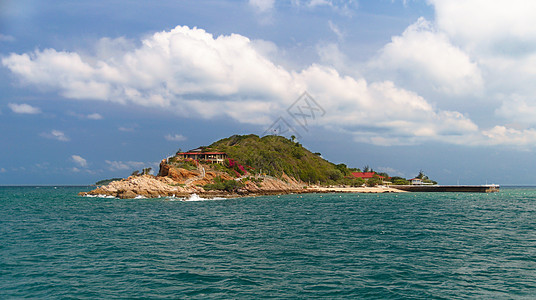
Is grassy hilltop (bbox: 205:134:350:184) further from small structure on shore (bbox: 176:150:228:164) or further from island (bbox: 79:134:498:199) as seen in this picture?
small structure on shore (bbox: 176:150:228:164)

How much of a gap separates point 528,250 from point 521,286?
11.0 m

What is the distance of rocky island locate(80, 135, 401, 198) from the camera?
107312 millimetres

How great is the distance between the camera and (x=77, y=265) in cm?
2234

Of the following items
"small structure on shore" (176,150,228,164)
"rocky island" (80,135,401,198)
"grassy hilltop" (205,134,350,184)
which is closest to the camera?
"rocky island" (80,135,401,198)

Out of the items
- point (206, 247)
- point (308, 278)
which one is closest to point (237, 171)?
point (206, 247)

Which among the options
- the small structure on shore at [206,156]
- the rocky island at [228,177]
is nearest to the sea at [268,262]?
the rocky island at [228,177]

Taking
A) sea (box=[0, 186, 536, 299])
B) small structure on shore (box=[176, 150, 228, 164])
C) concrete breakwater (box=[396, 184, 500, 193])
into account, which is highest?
small structure on shore (box=[176, 150, 228, 164])

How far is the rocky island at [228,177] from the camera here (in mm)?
107312

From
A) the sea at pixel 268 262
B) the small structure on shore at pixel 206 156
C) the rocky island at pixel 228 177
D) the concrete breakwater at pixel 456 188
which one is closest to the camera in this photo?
the sea at pixel 268 262

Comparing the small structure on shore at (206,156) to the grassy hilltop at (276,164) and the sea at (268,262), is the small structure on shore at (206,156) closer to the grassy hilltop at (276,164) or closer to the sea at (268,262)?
the grassy hilltop at (276,164)

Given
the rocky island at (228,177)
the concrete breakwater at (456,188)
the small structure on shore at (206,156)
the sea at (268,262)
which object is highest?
the small structure on shore at (206,156)

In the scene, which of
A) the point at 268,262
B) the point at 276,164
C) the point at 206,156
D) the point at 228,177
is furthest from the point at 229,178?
the point at 268,262

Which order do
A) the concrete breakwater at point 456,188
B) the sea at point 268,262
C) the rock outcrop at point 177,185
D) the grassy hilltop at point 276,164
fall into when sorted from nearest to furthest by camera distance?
the sea at point 268,262
the rock outcrop at point 177,185
the grassy hilltop at point 276,164
the concrete breakwater at point 456,188

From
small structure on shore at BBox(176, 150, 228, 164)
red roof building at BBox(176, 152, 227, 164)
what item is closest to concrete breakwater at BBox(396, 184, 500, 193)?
small structure on shore at BBox(176, 150, 228, 164)
